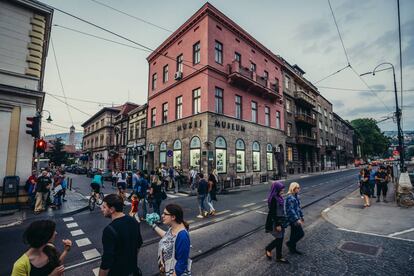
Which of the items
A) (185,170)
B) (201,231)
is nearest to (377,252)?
(201,231)

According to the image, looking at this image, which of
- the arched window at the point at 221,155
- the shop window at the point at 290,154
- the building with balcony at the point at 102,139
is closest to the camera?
the arched window at the point at 221,155

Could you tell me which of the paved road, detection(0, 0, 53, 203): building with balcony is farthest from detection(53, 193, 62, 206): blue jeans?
the paved road

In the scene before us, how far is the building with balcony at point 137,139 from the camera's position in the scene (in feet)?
92.8

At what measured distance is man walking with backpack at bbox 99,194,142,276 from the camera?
2.37 meters

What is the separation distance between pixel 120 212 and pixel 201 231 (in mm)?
4474

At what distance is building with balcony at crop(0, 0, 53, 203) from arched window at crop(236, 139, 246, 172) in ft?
51.9

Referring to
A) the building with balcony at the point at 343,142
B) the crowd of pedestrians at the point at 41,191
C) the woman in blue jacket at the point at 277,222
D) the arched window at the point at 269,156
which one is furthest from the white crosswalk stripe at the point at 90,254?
the building with balcony at the point at 343,142

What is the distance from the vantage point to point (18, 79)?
1078 centimetres

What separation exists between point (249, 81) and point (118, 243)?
21.1 m

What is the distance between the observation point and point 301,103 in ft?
113

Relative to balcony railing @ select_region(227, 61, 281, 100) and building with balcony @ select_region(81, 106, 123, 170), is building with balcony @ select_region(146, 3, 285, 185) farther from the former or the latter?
building with balcony @ select_region(81, 106, 123, 170)

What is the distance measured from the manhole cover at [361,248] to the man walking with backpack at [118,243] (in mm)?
5231

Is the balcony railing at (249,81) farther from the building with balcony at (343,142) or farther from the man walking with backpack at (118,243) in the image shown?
the building with balcony at (343,142)

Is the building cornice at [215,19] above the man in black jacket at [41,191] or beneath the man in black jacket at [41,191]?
above
